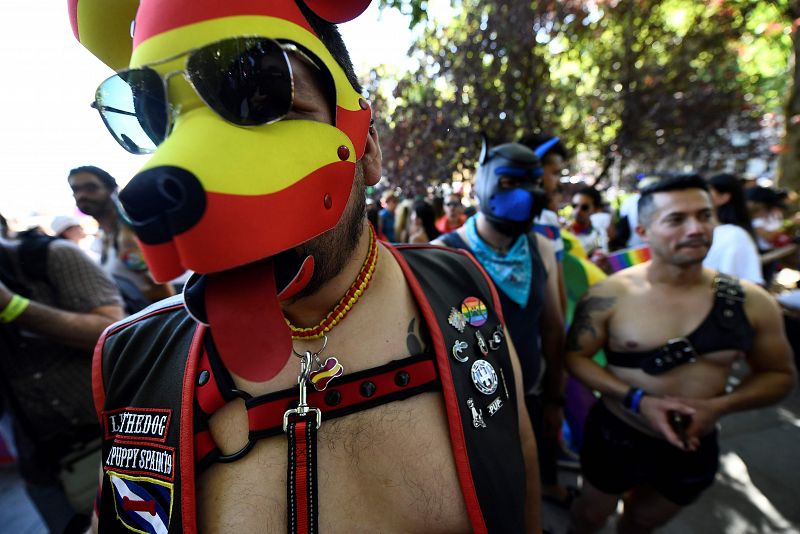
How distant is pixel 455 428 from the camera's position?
106 centimetres

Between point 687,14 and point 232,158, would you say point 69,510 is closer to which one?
point 232,158

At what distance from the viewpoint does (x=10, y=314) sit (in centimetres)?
172

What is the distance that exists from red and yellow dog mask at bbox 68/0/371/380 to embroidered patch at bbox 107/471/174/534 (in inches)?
19.1

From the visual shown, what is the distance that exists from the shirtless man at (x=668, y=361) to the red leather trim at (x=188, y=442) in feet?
6.87

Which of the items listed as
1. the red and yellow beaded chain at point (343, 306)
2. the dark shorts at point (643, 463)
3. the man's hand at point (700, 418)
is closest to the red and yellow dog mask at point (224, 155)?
the red and yellow beaded chain at point (343, 306)

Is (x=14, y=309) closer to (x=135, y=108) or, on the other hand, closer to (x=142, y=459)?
(x=142, y=459)

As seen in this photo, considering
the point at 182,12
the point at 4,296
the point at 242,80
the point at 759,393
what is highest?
the point at 182,12

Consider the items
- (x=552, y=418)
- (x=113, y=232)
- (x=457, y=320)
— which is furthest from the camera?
(x=113, y=232)

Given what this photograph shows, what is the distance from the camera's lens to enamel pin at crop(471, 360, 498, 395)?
3.88ft

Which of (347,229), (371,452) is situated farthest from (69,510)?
(347,229)

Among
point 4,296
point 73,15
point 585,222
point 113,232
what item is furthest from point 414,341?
point 585,222

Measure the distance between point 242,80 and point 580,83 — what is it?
8.19 metres

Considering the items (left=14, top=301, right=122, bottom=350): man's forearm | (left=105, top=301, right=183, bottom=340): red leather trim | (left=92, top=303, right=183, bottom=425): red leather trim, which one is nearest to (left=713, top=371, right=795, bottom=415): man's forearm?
(left=105, top=301, right=183, bottom=340): red leather trim

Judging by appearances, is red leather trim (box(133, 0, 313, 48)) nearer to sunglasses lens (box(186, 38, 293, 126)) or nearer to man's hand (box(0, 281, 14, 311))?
sunglasses lens (box(186, 38, 293, 126))
